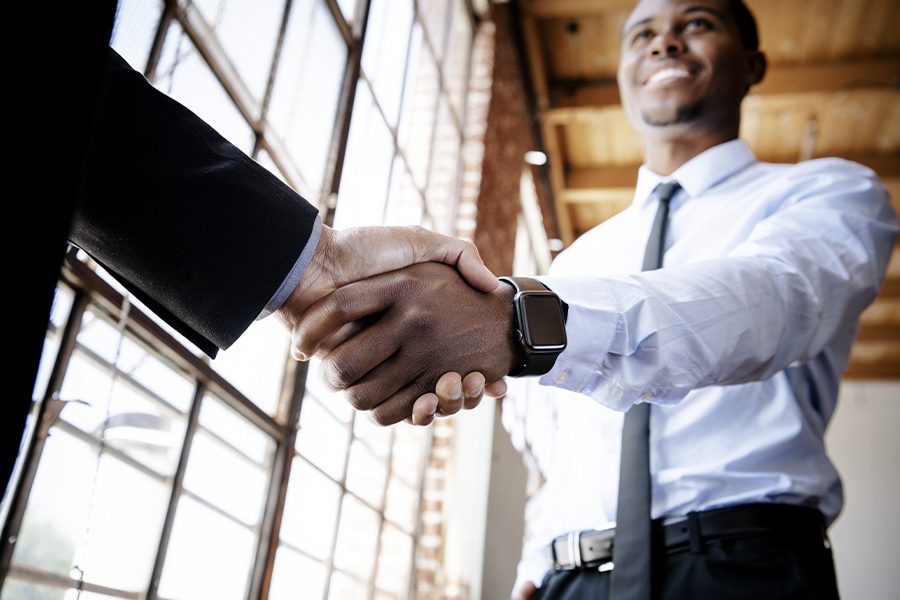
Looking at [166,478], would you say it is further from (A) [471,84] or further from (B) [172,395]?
(A) [471,84]

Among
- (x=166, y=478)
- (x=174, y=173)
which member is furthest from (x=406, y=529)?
(x=174, y=173)

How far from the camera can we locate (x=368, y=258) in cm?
102

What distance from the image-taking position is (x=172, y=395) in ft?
6.39

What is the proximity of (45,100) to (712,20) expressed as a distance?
1.71 metres

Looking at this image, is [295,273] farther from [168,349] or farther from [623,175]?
[623,175]

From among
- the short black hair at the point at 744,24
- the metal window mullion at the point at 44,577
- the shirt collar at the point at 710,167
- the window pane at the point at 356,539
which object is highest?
the short black hair at the point at 744,24

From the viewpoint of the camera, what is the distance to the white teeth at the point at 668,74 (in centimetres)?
175

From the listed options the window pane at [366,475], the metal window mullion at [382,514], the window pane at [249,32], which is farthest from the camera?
the metal window mullion at [382,514]

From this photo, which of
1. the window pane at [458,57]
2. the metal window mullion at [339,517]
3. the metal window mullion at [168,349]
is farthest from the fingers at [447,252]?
the window pane at [458,57]

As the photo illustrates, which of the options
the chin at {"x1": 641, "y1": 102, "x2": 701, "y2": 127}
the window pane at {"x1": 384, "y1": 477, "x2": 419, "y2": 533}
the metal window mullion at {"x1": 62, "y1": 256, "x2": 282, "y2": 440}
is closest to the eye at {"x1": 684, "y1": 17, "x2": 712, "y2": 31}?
the chin at {"x1": 641, "y1": 102, "x2": 701, "y2": 127}

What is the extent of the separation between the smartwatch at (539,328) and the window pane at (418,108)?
8.86 feet

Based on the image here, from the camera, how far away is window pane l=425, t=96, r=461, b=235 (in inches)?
164

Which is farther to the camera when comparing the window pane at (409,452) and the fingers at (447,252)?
the window pane at (409,452)

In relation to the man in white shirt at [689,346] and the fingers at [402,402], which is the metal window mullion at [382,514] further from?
the fingers at [402,402]
